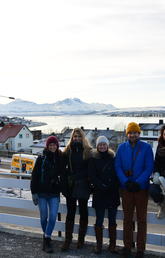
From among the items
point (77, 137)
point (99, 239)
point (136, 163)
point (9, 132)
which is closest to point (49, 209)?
point (99, 239)

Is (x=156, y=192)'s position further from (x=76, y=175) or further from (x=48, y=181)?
(x=48, y=181)

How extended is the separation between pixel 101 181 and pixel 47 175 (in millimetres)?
847

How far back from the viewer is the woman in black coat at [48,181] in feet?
15.0

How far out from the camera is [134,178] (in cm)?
415

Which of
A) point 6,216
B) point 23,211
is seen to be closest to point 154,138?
point 23,211

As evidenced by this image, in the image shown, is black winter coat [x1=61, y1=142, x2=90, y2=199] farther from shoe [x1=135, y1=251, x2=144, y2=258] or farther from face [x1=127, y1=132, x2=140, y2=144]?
shoe [x1=135, y1=251, x2=144, y2=258]

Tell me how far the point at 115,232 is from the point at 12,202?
197cm

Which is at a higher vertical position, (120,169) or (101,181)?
(120,169)

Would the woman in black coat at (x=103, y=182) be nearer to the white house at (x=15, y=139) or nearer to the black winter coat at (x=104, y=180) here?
the black winter coat at (x=104, y=180)

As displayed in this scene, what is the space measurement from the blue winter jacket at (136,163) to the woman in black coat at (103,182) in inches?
5.4

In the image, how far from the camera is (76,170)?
446 centimetres

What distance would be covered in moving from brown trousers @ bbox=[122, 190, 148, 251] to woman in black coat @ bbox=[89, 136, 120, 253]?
177mm

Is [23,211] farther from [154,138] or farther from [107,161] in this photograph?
[154,138]

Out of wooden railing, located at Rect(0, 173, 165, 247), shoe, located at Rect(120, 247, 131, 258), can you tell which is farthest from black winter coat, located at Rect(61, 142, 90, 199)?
shoe, located at Rect(120, 247, 131, 258)
